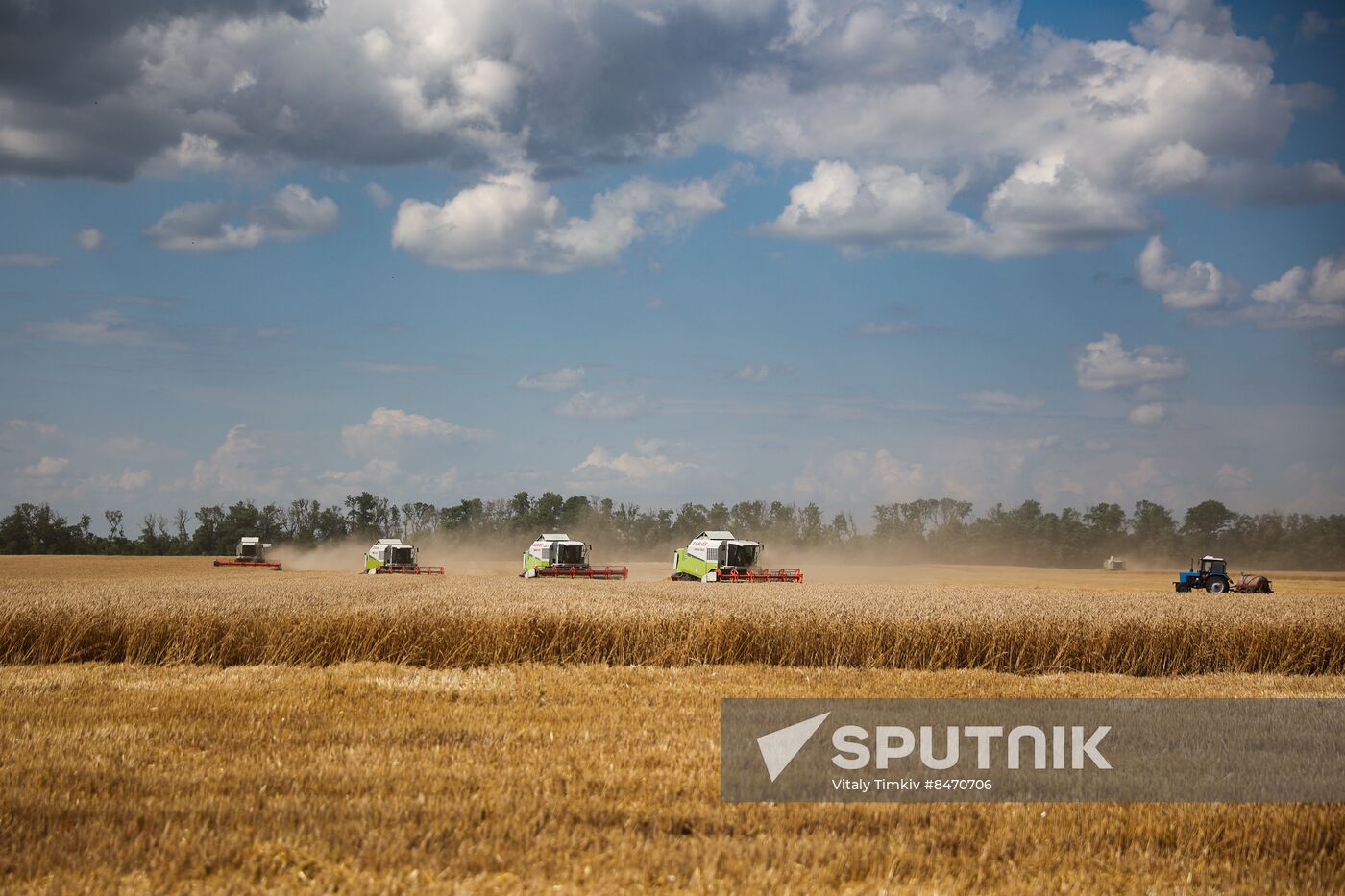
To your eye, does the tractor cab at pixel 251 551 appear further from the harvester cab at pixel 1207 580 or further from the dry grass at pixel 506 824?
the dry grass at pixel 506 824

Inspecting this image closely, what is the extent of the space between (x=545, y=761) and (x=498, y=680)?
5414 millimetres

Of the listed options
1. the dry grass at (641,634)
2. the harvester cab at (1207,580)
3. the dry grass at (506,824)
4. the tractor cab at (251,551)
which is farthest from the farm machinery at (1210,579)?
the tractor cab at (251,551)

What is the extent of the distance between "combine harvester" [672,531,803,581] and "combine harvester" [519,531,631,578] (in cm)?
379

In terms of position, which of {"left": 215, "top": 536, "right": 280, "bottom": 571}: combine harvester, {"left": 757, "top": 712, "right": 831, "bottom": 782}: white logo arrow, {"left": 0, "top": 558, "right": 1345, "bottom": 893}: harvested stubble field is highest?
{"left": 757, "top": 712, "right": 831, "bottom": 782}: white logo arrow

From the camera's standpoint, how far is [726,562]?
153ft

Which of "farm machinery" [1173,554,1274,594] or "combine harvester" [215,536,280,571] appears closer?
"farm machinery" [1173,554,1274,594]

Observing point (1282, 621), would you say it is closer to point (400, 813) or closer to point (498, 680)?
point (498, 680)

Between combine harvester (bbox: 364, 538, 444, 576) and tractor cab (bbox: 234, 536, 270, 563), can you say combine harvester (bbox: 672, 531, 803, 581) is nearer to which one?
combine harvester (bbox: 364, 538, 444, 576)

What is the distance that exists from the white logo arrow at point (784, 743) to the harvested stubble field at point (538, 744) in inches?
21.3

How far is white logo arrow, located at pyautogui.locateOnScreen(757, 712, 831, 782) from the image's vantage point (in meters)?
8.49

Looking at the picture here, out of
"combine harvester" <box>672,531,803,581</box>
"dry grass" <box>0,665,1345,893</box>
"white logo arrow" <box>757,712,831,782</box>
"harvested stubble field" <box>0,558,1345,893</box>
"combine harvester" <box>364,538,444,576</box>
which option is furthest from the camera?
"combine harvester" <box>364,538,444,576</box>

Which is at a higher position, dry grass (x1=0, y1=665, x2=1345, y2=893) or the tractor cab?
dry grass (x1=0, y1=665, x2=1345, y2=893)

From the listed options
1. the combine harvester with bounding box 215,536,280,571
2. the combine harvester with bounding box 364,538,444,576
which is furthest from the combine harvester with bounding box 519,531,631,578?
the combine harvester with bounding box 215,536,280,571

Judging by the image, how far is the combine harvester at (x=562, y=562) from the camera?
165 ft
